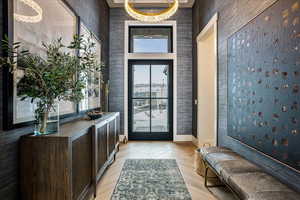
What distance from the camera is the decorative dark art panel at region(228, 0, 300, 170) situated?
1.40 m

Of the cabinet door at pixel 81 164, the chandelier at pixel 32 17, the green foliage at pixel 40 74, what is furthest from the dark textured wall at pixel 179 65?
the green foliage at pixel 40 74

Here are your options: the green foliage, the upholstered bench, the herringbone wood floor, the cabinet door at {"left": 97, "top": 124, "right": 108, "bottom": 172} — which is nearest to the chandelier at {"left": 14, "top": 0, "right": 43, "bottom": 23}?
the green foliage

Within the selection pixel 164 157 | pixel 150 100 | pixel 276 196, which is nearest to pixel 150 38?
pixel 150 100

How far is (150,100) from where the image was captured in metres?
5.01

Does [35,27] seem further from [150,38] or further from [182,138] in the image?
[182,138]

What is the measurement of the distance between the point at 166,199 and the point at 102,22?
384 centimetres

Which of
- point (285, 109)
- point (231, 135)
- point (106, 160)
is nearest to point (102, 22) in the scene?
point (106, 160)

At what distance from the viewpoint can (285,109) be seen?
148 cm

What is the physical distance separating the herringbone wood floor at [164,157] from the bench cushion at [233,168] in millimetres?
575

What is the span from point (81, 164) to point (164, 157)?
6.85 feet

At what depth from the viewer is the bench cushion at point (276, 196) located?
1265mm

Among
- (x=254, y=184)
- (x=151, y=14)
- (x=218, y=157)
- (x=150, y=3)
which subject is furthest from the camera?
(x=150, y=3)

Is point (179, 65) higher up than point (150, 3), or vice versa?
point (150, 3)

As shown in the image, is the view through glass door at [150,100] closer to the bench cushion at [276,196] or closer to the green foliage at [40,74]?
the green foliage at [40,74]
